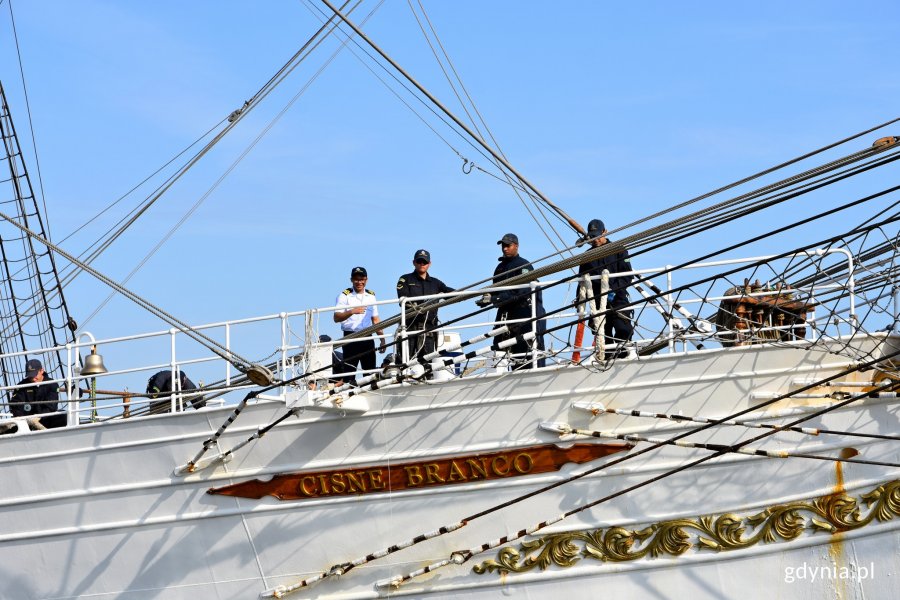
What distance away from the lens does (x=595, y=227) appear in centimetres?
1054

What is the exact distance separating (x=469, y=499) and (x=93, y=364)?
3894 mm

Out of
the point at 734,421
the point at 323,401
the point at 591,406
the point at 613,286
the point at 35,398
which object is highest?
the point at 613,286

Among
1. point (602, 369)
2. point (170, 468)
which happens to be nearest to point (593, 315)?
point (602, 369)

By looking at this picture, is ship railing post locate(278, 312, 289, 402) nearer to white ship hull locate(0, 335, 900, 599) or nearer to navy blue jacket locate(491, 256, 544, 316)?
white ship hull locate(0, 335, 900, 599)

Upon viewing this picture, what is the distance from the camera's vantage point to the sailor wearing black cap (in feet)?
34.9

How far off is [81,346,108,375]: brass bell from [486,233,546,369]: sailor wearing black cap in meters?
3.69

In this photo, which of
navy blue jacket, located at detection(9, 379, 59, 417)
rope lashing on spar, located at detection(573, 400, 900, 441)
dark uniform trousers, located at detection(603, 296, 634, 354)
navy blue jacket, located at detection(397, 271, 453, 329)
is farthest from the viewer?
navy blue jacket, located at detection(9, 379, 59, 417)

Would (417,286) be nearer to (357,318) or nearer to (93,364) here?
(357,318)

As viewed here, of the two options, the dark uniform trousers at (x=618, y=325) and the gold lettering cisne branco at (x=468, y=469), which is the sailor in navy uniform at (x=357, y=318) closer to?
the gold lettering cisne branco at (x=468, y=469)

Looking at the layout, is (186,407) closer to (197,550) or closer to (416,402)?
(197,550)

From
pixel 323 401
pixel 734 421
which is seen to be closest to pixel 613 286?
pixel 734 421

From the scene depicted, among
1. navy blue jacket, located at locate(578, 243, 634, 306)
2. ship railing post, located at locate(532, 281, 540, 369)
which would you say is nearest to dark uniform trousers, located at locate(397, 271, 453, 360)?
ship railing post, located at locate(532, 281, 540, 369)

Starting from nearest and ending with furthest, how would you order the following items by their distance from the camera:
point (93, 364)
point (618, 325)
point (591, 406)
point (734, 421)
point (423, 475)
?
point (734, 421), point (591, 406), point (423, 475), point (618, 325), point (93, 364)

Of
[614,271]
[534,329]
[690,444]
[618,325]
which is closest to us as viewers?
[690,444]
